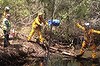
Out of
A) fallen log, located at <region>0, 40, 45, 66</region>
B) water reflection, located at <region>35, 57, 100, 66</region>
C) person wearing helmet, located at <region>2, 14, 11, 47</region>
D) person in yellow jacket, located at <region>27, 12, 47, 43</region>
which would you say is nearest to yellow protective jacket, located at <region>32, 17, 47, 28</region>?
person in yellow jacket, located at <region>27, 12, 47, 43</region>

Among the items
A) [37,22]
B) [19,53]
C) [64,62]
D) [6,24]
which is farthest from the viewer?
[37,22]

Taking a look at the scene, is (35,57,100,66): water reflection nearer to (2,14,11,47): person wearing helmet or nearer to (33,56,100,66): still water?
(33,56,100,66): still water

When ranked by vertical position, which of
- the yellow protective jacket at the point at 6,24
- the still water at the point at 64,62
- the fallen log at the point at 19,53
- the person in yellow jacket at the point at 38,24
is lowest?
the still water at the point at 64,62

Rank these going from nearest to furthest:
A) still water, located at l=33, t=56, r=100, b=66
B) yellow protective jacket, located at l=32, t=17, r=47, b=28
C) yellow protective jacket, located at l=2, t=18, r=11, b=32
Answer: yellow protective jacket, located at l=2, t=18, r=11, b=32 < still water, located at l=33, t=56, r=100, b=66 < yellow protective jacket, located at l=32, t=17, r=47, b=28

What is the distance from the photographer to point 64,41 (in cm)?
1669

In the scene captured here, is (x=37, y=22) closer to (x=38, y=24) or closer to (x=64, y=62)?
(x=38, y=24)

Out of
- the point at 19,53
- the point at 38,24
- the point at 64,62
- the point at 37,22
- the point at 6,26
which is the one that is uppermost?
the point at 6,26

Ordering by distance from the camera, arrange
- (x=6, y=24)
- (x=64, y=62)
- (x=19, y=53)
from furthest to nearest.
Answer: (x=64, y=62), (x=19, y=53), (x=6, y=24)

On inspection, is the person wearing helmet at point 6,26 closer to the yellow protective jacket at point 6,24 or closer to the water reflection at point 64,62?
the yellow protective jacket at point 6,24

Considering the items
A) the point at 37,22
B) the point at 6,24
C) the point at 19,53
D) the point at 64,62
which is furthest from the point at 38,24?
the point at 6,24

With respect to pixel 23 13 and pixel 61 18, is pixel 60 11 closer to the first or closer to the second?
pixel 61 18

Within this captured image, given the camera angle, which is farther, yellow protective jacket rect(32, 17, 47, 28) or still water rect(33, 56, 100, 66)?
yellow protective jacket rect(32, 17, 47, 28)

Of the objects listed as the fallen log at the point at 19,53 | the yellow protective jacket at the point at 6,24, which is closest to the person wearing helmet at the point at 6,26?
the yellow protective jacket at the point at 6,24

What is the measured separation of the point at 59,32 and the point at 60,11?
1.37 metres
